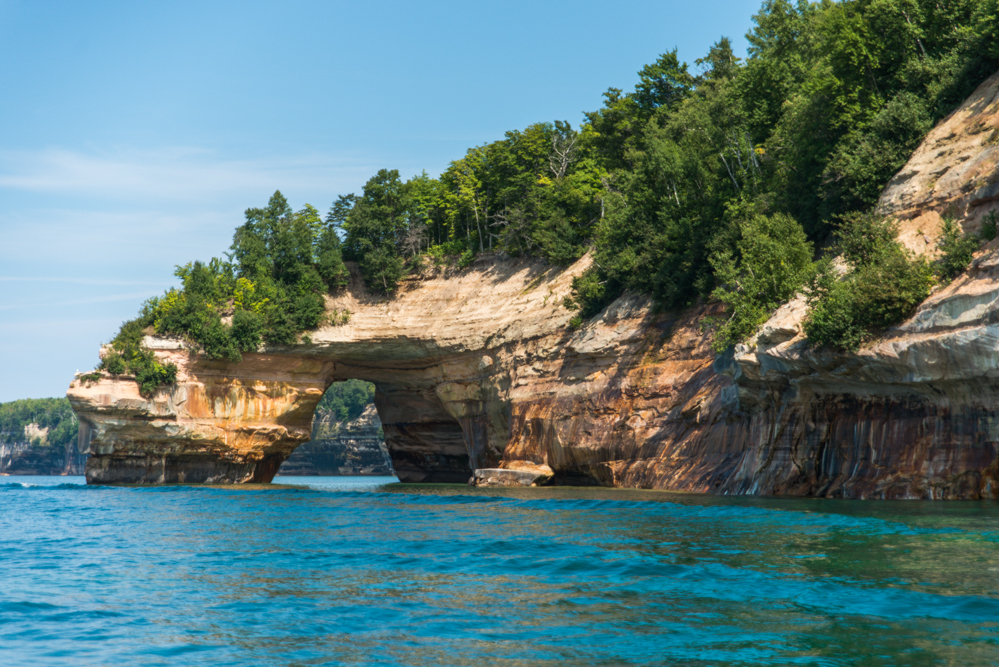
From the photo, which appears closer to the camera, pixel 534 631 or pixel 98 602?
pixel 534 631

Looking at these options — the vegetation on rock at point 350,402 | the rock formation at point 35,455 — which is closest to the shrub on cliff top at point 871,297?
the vegetation on rock at point 350,402

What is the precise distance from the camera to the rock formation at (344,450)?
11744cm

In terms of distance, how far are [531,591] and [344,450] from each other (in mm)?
113127

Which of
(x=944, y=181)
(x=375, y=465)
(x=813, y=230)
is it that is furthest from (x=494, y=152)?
(x=375, y=465)

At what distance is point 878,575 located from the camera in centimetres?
1154

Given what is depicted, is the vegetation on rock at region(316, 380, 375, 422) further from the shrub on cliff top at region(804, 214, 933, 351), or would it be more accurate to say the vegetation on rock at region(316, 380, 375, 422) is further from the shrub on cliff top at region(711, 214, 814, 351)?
the shrub on cliff top at region(804, 214, 933, 351)

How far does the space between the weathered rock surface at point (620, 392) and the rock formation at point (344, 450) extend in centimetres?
5087

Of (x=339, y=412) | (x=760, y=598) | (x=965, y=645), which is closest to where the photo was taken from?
(x=965, y=645)

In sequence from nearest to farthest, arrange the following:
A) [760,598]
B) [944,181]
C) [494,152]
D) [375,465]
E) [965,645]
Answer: [965,645], [760,598], [944,181], [494,152], [375,465]

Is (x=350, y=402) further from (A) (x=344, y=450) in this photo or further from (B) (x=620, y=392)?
(B) (x=620, y=392)

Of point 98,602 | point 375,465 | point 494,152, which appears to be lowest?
point 375,465

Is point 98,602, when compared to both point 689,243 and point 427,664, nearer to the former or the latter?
point 427,664

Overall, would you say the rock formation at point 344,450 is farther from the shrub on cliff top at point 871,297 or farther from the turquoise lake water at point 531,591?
the turquoise lake water at point 531,591

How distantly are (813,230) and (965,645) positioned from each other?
26018 mm
